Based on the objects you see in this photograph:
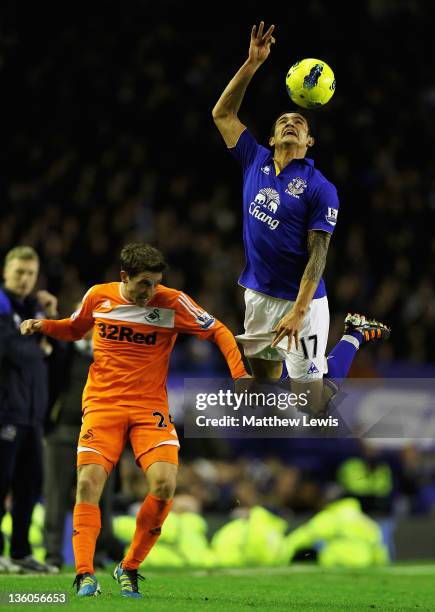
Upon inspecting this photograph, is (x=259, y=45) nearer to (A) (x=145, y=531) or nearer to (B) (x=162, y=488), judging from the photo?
(B) (x=162, y=488)

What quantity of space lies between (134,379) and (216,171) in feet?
43.0

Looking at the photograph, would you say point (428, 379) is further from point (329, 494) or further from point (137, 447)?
point (137, 447)

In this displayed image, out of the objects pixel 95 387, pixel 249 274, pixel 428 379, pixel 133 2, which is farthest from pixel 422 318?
pixel 95 387

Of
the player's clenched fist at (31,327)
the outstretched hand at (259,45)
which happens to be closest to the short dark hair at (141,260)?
the player's clenched fist at (31,327)

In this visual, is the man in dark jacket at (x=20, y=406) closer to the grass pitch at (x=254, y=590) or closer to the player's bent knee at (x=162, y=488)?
the grass pitch at (x=254, y=590)

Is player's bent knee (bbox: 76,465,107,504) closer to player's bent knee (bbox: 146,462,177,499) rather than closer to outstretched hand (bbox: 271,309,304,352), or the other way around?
player's bent knee (bbox: 146,462,177,499)

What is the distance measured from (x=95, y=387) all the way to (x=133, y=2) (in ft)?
52.1

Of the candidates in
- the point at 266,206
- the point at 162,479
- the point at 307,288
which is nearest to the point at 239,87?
the point at 266,206

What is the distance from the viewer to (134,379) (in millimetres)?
7598

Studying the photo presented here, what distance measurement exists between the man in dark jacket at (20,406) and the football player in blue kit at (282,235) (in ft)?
6.94

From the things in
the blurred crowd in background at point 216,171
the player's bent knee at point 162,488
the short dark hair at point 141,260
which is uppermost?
the blurred crowd in background at point 216,171

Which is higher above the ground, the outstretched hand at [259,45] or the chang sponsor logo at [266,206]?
the outstretched hand at [259,45]

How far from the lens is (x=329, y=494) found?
16594 mm

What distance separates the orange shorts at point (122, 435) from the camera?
7.40m
